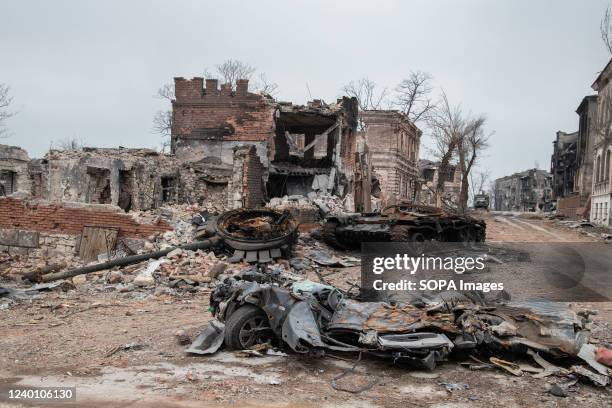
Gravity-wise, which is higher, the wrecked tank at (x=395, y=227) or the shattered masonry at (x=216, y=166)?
the shattered masonry at (x=216, y=166)

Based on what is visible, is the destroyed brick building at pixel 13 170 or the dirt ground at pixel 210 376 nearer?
the dirt ground at pixel 210 376

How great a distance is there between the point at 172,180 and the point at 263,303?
15506 mm

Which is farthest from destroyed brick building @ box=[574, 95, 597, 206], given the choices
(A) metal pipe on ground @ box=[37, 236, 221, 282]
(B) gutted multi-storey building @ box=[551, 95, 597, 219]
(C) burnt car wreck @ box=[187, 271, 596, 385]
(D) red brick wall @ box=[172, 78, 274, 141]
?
(C) burnt car wreck @ box=[187, 271, 596, 385]

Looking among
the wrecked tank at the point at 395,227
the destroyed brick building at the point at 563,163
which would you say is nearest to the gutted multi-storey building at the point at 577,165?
the destroyed brick building at the point at 563,163

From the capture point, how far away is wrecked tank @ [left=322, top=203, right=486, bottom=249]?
14578 millimetres

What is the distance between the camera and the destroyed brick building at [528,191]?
250ft

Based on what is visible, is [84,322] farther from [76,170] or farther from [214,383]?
[76,170]

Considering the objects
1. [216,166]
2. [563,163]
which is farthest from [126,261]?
[563,163]

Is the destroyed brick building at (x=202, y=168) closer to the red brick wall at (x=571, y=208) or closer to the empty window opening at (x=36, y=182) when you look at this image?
the empty window opening at (x=36, y=182)

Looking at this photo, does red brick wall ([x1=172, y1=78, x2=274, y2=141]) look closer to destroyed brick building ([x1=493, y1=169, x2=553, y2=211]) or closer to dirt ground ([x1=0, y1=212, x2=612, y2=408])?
dirt ground ([x1=0, y1=212, x2=612, y2=408])

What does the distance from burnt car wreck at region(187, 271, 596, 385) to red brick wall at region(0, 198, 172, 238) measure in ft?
24.2

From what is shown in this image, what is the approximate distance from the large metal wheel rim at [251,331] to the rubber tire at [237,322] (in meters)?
0.03

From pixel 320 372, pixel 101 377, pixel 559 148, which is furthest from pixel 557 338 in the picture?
pixel 559 148

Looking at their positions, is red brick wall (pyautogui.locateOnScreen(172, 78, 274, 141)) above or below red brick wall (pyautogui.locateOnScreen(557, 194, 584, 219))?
above
